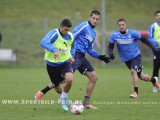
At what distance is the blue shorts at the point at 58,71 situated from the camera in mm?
11969

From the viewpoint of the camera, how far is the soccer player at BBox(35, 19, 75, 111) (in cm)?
1168

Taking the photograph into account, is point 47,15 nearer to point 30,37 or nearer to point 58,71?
point 30,37

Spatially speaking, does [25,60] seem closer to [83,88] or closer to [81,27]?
[83,88]

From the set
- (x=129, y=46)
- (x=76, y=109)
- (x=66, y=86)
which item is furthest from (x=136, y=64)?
(x=76, y=109)

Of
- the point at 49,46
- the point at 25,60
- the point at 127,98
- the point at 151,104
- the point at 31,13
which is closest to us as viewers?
the point at 49,46

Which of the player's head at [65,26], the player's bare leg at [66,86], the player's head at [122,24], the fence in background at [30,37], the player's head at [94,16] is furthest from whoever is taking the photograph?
the fence in background at [30,37]

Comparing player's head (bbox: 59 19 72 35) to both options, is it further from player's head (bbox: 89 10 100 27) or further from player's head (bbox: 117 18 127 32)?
player's head (bbox: 117 18 127 32)

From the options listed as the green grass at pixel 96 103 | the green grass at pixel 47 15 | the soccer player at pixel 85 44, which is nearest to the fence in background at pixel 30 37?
the green grass at pixel 47 15

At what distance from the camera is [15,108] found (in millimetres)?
11953

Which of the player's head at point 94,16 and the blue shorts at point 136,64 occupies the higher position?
the player's head at point 94,16

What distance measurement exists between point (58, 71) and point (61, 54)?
17.2 inches

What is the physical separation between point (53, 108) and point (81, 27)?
6.58 feet

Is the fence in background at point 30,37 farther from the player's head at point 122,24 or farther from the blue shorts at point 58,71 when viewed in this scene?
the blue shorts at point 58,71

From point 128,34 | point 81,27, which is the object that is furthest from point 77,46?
point 128,34
